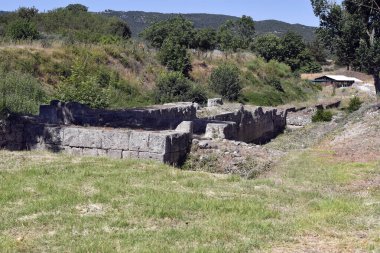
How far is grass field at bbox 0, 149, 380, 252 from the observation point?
613 cm

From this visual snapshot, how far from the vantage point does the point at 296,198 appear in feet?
28.8

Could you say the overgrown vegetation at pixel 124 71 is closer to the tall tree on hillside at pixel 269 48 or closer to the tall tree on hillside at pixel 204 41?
the tall tree on hillside at pixel 204 41

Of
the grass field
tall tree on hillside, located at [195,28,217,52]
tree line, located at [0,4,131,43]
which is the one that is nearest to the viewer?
the grass field

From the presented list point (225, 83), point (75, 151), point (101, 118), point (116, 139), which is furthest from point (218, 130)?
point (225, 83)

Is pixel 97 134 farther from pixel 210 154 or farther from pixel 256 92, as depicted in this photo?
pixel 256 92

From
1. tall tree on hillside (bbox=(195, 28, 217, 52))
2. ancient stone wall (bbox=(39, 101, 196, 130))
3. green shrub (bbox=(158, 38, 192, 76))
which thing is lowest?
ancient stone wall (bbox=(39, 101, 196, 130))

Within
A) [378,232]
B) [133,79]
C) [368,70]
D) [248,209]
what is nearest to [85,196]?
[248,209]

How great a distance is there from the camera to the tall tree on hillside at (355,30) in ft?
96.8

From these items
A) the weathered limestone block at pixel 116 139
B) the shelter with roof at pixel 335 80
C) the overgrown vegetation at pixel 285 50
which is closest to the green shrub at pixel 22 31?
the weathered limestone block at pixel 116 139

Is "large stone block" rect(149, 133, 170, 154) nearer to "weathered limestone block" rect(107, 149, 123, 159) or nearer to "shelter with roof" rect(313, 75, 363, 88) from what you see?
"weathered limestone block" rect(107, 149, 123, 159)

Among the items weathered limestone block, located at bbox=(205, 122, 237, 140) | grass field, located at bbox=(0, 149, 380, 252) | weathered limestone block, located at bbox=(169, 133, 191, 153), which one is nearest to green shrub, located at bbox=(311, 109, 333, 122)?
weathered limestone block, located at bbox=(205, 122, 237, 140)

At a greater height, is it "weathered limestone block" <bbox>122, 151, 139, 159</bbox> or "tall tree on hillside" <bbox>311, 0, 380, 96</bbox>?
"tall tree on hillside" <bbox>311, 0, 380, 96</bbox>

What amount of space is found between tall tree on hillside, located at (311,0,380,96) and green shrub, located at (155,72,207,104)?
344 inches

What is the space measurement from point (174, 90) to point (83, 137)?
19689 mm
